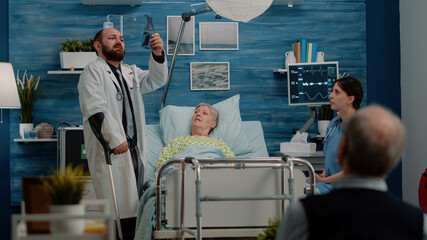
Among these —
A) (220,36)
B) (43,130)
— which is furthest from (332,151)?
(43,130)

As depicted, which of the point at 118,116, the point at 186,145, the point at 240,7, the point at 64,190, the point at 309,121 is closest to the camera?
the point at 64,190

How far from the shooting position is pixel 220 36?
4.58 metres

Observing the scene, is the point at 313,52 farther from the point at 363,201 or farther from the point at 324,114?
the point at 363,201

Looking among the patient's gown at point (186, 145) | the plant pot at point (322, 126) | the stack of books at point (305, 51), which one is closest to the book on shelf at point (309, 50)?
the stack of books at point (305, 51)

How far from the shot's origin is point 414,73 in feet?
14.9

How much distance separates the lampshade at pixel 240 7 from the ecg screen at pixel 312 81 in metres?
1.47

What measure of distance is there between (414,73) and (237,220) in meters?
2.67

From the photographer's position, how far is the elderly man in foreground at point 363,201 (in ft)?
3.70

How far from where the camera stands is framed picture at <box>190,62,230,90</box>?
455 centimetres

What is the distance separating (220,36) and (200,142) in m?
1.25

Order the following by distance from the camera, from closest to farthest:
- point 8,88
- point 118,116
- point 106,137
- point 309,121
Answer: point 106,137 < point 118,116 < point 8,88 < point 309,121

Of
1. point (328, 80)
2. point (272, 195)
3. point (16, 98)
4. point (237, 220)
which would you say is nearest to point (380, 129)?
point (272, 195)

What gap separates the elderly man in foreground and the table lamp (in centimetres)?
327

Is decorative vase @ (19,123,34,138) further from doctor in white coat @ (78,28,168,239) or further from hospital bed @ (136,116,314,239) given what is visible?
hospital bed @ (136,116,314,239)
